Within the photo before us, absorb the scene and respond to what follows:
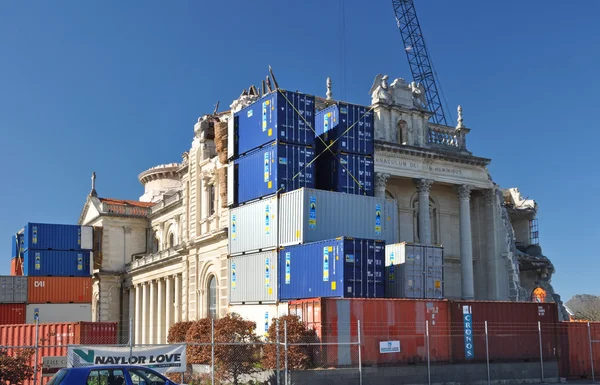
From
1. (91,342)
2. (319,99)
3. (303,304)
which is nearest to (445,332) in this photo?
(303,304)

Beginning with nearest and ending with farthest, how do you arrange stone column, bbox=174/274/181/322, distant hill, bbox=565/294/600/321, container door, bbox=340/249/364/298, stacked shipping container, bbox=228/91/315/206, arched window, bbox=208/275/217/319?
container door, bbox=340/249/364/298 → stacked shipping container, bbox=228/91/315/206 → arched window, bbox=208/275/217/319 → stone column, bbox=174/274/181/322 → distant hill, bbox=565/294/600/321

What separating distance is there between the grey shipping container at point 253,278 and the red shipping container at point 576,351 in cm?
1222

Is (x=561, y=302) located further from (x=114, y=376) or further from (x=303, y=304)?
(x=114, y=376)

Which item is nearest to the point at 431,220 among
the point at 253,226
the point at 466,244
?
the point at 466,244

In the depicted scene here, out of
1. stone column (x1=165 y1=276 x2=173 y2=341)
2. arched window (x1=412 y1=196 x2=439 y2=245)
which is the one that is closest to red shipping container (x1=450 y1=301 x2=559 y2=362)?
arched window (x1=412 y1=196 x2=439 y2=245)

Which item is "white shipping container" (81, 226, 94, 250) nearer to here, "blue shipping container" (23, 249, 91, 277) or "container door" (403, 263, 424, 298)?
"blue shipping container" (23, 249, 91, 277)

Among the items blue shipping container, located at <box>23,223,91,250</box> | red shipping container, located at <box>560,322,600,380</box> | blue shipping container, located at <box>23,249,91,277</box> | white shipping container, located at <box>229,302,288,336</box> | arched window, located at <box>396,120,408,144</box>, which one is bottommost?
red shipping container, located at <box>560,322,600,380</box>

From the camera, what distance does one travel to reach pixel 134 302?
65.1 meters

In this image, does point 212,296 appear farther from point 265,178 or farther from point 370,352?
point 370,352

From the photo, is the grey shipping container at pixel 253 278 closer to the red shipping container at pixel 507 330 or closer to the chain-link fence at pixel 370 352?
the chain-link fence at pixel 370 352

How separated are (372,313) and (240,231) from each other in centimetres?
1003

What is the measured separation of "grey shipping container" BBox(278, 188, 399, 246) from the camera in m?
30.3

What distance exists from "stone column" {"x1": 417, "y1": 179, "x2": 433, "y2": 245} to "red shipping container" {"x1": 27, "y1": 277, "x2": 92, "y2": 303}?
24.9 meters

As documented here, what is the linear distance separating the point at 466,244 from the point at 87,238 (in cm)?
3086
